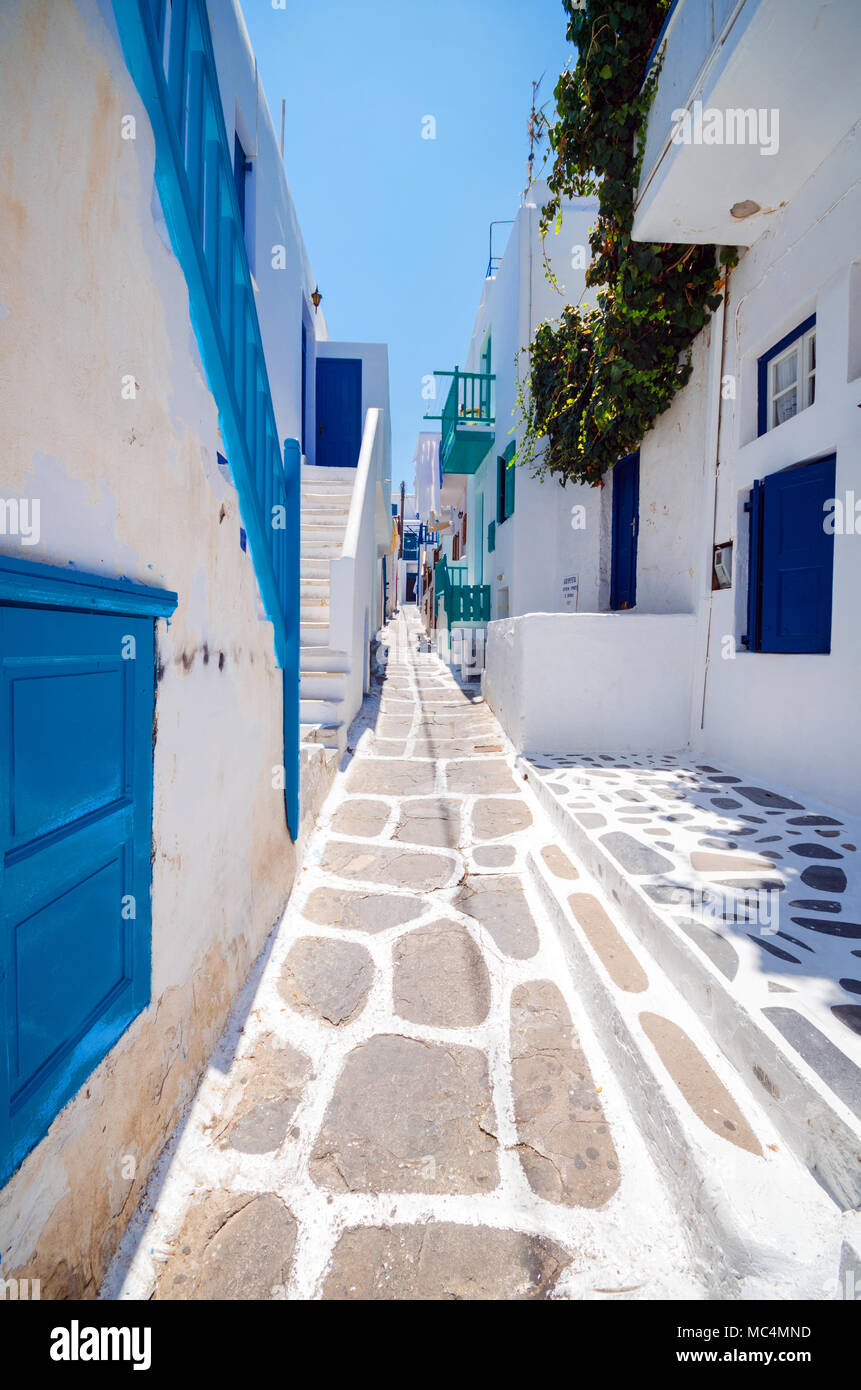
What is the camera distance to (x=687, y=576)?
6203 mm

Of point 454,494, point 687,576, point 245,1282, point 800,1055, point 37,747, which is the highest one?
point 454,494

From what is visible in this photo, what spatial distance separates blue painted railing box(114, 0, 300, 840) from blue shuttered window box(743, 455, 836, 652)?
12.5ft

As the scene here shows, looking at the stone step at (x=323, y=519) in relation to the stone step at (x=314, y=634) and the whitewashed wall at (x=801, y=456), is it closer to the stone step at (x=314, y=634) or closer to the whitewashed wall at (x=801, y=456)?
the stone step at (x=314, y=634)

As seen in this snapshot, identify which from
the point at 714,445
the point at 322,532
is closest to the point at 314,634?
the point at 322,532

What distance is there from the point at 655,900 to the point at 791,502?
11.4ft

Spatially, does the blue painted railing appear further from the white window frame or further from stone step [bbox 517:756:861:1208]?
the white window frame

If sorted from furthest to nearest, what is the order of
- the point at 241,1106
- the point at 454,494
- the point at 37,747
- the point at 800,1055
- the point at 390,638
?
the point at 390,638, the point at 454,494, the point at 241,1106, the point at 800,1055, the point at 37,747

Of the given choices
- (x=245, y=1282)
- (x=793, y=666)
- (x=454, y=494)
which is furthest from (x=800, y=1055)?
(x=454, y=494)

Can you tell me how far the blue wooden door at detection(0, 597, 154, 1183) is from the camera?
44.4 inches

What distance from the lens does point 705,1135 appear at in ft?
5.57

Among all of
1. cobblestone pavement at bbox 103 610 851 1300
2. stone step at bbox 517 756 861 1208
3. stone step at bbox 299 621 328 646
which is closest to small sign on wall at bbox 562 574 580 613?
stone step at bbox 299 621 328 646

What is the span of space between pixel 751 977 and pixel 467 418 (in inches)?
431

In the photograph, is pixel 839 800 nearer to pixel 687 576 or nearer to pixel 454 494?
pixel 687 576

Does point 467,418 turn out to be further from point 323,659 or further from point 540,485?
point 323,659
